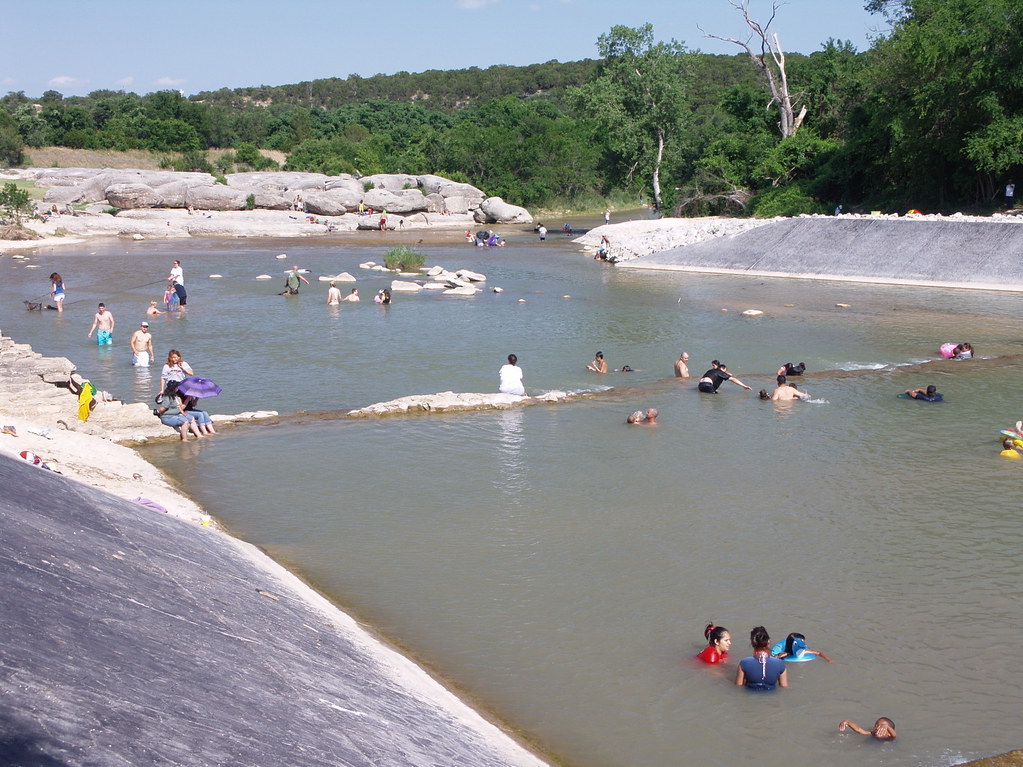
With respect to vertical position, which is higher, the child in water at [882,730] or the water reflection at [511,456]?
the water reflection at [511,456]

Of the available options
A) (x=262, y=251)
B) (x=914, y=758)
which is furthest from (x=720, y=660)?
(x=262, y=251)

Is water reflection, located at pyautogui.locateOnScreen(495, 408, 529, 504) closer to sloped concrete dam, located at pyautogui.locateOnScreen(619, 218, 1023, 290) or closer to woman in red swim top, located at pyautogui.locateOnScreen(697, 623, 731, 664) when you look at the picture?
woman in red swim top, located at pyautogui.locateOnScreen(697, 623, 731, 664)

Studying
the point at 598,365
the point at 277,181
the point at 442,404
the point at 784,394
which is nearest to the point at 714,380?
the point at 784,394

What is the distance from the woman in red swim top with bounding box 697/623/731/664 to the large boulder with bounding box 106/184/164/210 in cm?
6339

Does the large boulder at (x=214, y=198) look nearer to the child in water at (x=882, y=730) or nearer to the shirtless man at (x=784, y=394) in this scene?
the shirtless man at (x=784, y=394)

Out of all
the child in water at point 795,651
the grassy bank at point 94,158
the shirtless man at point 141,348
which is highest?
the grassy bank at point 94,158

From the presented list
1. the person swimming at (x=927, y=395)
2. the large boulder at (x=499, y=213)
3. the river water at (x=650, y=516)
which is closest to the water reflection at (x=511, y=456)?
the river water at (x=650, y=516)

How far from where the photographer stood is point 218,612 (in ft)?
26.4

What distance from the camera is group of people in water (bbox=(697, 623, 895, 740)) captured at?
8.53 metres

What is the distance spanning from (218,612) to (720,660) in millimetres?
4692

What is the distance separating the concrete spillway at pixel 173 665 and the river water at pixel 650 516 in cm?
135

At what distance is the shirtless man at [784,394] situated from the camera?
20.1 m

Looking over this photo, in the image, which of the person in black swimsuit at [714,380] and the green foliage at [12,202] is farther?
the green foliage at [12,202]

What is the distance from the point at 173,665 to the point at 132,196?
64.9 metres
